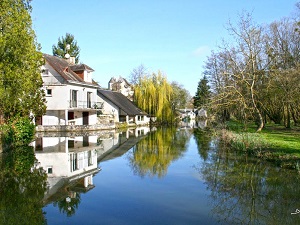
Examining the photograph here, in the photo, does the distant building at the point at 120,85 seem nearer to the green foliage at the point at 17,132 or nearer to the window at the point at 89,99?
the window at the point at 89,99

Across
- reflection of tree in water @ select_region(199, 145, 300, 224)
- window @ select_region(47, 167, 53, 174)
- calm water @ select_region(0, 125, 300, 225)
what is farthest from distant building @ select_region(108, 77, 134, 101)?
reflection of tree in water @ select_region(199, 145, 300, 224)

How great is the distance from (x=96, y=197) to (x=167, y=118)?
3499cm

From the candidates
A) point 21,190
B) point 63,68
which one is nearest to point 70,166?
point 21,190

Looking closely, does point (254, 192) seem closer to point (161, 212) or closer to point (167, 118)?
point (161, 212)

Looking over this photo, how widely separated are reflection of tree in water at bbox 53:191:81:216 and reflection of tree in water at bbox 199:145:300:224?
10.9ft

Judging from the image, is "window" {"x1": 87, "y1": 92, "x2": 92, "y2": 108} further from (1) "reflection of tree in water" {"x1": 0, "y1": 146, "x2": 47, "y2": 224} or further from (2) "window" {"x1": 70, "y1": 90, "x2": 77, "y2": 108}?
(1) "reflection of tree in water" {"x1": 0, "y1": 146, "x2": 47, "y2": 224}

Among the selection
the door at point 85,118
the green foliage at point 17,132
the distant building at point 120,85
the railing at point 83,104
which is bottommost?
the green foliage at point 17,132

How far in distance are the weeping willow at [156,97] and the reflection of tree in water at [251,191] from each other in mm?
29195

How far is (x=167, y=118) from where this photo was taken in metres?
42.6

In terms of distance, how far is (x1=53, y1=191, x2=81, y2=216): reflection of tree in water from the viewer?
676 cm

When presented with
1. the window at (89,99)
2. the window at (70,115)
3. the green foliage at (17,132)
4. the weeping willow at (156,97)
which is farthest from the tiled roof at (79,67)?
the green foliage at (17,132)

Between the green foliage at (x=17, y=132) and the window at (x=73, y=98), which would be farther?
the window at (x=73, y=98)

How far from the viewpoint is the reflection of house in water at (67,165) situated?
9242mm

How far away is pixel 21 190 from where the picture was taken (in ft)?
27.0
